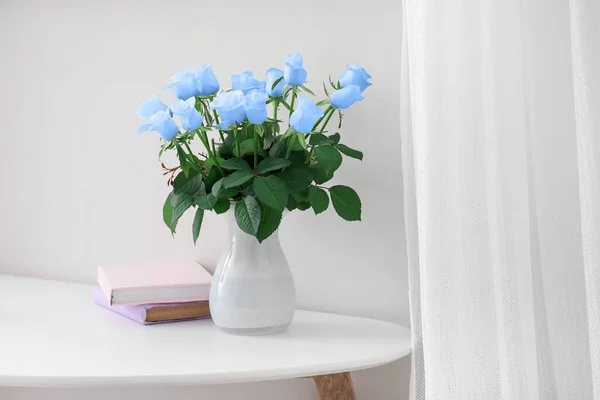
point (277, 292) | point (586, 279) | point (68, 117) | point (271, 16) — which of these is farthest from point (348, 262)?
point (68, 117)

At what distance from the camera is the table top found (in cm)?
84

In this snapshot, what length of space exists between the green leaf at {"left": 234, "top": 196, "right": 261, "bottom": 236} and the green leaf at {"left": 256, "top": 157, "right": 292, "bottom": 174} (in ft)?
0.14

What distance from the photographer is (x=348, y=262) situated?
3.87 ft

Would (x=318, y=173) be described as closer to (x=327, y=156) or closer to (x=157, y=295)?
(x=327, y=156)

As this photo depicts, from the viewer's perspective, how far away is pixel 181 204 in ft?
3.30

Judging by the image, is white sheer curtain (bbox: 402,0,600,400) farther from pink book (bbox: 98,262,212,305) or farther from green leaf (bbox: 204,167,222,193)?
pink book (bbox: 98,262,212,305)

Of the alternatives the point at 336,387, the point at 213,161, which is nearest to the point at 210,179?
the point at 213,161

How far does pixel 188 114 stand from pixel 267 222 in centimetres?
18

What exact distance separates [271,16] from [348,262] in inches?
17.5

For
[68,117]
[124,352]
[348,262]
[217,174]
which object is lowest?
[124,352]

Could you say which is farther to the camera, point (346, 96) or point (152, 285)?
point (152, 285)

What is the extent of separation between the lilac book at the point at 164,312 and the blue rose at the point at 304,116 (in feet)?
1.21

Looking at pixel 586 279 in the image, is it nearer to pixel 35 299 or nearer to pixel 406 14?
pixel 406 14

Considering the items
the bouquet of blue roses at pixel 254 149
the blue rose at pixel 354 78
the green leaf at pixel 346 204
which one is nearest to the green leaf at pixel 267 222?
the bouquet of blue roses at pixel 254 149
